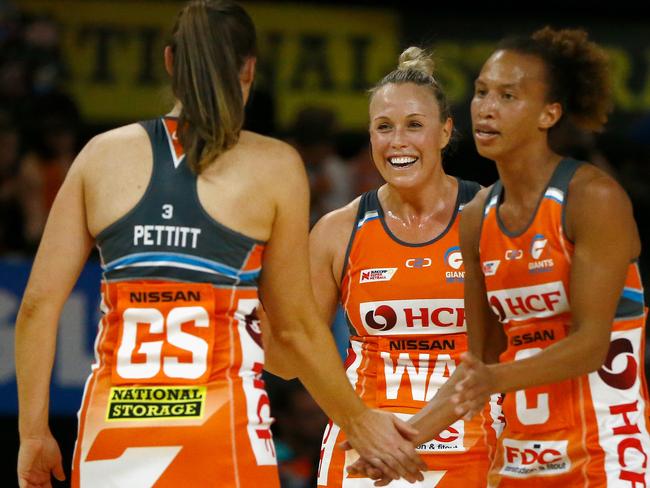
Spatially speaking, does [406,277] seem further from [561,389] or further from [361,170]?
[361,170]

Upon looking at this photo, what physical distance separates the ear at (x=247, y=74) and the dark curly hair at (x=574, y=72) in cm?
83

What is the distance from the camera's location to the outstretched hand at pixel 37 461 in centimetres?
338

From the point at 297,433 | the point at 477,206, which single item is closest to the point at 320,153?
the point at 297,433

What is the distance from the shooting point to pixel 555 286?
3.60m

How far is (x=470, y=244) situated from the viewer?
3.94m

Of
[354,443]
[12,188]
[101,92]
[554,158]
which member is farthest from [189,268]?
[101,92]

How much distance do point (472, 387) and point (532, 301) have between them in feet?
1.06

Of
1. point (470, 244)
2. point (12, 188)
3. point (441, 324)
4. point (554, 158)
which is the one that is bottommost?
point (12, 188)

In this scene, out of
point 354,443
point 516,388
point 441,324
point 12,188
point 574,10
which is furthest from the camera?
point 574,10

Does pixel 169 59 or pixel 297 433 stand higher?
pixel 169 59

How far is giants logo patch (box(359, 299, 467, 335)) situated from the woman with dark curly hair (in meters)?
0.47

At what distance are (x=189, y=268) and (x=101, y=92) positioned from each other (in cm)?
643

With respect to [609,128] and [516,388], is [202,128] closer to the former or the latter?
[516,388]

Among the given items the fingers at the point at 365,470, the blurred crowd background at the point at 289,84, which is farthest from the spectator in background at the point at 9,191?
the fingers at the point at 365,470
